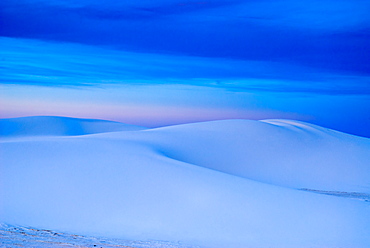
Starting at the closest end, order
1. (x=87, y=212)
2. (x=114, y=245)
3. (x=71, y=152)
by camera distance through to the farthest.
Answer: (x=114, y=245)
(x=87, y=212)
(x=71, y=152)

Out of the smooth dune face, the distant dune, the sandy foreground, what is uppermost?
the distant dune

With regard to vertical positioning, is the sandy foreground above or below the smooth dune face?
below

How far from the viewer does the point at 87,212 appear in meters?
7.54

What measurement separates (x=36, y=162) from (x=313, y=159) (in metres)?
10.1

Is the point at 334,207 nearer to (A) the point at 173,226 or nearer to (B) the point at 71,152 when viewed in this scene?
(A) the point at 173,226

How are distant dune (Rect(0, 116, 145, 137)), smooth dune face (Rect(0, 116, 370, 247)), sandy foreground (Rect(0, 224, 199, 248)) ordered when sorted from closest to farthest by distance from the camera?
1. sandy foreground (Rect(0, 224, 199, 248))
2. smooth dune face (Rect(0, 116, 370, 247))
3. distant dune (Rect(0, 116, 145, 137))

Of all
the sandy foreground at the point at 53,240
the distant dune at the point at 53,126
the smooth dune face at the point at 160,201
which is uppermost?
the distant dune at the point at 53,126

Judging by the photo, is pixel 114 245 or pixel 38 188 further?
pixel 38 188

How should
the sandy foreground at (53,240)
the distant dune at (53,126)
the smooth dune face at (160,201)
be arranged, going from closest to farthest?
1. the sandy foreground at (53,240)
2. the smooth dune face at (160,201)
3. the distant dune at (53,126)

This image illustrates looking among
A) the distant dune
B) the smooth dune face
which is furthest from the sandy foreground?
the distant dune

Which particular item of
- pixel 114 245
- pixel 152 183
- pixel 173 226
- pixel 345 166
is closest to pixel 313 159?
pixel 345 166

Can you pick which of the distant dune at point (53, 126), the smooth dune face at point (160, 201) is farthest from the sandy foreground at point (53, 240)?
the distant dune at point (53, 126)

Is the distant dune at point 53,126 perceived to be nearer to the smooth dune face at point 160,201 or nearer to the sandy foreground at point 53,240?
the smooth dune face at point 160,201

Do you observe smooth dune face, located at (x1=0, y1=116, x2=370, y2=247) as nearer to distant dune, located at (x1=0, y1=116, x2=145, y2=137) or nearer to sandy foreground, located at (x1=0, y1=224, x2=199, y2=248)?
sandy foreground, located at (x1=0, y1=224, x2=199, y2=248)
